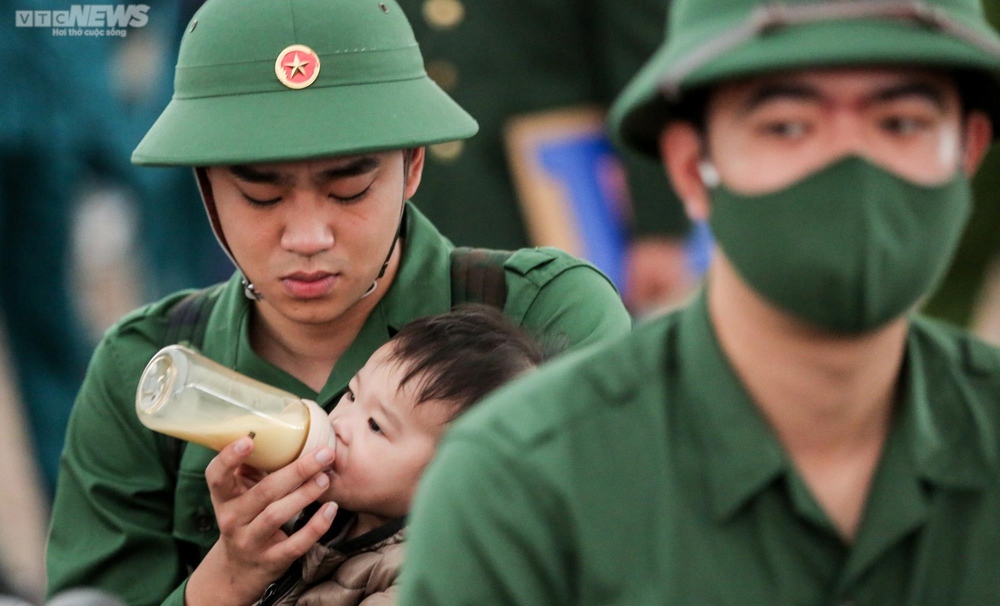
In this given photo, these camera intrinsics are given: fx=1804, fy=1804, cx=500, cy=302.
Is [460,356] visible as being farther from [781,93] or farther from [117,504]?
[781,93]

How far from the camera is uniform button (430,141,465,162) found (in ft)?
17.4

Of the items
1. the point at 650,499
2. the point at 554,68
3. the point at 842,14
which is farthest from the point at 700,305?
the point at 554,68

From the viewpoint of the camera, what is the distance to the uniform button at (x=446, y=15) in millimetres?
5316

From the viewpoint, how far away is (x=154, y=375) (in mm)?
3570

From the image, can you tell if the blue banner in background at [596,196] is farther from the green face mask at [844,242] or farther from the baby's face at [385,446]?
the green face mask at [844,242]

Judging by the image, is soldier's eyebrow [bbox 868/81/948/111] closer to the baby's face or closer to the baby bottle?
the baby's face

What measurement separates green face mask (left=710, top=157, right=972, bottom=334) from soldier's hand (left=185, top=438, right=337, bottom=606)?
128 cm

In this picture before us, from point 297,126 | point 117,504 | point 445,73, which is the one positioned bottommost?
point 117,504

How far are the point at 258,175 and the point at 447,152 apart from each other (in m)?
1.78

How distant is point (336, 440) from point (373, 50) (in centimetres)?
83

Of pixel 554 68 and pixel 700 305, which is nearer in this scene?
pixel 700 305

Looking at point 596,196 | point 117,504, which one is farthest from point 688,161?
point 596,196

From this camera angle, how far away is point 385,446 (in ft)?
11.6

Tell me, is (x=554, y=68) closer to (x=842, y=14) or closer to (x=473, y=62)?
(x=473, y=62)
